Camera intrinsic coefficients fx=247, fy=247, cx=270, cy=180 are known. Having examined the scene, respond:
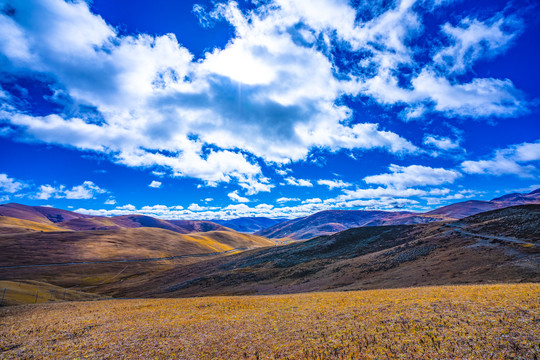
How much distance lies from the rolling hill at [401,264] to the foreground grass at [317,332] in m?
19.3

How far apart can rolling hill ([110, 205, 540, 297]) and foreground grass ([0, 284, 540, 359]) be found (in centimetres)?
1934

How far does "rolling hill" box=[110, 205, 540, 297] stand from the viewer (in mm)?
39938

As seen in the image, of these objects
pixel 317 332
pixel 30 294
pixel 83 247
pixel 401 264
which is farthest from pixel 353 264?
pixel 83 247

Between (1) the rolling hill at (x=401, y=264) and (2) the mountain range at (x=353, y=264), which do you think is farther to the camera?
(2) the mountain range at (x=353, y=264)

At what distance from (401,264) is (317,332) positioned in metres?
45.4

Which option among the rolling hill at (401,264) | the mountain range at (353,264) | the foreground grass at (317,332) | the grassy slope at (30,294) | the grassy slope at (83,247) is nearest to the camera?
the foreground grass at (317,332)

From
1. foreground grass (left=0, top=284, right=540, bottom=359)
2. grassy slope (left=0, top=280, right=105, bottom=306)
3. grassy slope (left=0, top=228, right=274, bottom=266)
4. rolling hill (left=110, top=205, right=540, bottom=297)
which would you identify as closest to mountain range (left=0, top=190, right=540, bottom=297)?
rolling hill (left=110, top=205, right=540, bottom=297)

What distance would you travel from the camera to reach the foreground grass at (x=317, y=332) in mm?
13781

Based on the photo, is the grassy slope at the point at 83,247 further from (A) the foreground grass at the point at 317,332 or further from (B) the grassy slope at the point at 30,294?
(A) the foreground grass at the point at 317,332

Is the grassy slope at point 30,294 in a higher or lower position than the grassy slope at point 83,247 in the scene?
lower

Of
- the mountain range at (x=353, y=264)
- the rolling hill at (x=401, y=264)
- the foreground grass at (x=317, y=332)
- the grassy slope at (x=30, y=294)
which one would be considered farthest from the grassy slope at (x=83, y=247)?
the foreground grass at (x=317, y=332)

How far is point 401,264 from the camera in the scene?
5459cm

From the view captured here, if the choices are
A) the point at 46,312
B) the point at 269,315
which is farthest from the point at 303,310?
the point at 46,312

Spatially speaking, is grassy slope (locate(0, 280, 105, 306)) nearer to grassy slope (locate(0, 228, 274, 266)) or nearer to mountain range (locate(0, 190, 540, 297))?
mountain range (locate(0, 190, 540, 297))
